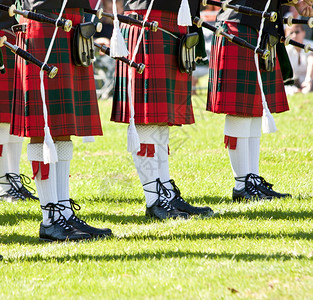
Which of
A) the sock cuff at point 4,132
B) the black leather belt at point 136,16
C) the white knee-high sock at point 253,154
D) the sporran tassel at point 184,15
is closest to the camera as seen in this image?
the sporran tassel at point 184,15

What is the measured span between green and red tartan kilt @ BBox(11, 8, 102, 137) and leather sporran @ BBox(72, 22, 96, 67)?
36mm

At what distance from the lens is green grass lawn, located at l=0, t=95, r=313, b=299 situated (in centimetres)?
237

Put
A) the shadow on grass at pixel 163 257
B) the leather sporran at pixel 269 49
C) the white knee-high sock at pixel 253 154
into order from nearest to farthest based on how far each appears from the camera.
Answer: the shadow on grass at pixel 163 257
the leather sporran at pixel 269 49
the white knee-high sock at pixel 253 154

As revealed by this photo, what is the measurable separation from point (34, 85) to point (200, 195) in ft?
5.19

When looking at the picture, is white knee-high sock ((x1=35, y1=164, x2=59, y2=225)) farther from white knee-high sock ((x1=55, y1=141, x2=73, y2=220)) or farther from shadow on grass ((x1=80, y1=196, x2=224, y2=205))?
shadow on grass ((x1=80, y1=196, x2=224, y2=205))

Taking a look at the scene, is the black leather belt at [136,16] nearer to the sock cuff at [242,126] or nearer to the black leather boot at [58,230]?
the sock cuff at [242,126]

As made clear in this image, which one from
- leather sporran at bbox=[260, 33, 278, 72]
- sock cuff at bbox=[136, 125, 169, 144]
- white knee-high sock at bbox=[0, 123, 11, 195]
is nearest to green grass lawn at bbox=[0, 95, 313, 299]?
white knee-high sock at bbox=[0, 123, 11, 195]

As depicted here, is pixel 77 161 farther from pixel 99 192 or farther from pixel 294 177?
pixel 294 177

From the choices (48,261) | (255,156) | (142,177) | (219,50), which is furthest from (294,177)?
(48,261)

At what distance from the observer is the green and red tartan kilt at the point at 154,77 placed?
3547 mm

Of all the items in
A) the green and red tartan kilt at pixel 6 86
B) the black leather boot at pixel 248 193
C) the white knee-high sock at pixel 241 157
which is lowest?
the black leather boot at pixel 248 193

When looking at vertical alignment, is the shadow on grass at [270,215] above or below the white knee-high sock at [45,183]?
below

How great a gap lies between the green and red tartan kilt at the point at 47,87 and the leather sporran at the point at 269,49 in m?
1.25

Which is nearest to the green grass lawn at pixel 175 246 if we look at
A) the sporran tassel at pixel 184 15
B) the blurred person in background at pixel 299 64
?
the sporran tassel at pixel 184 15
